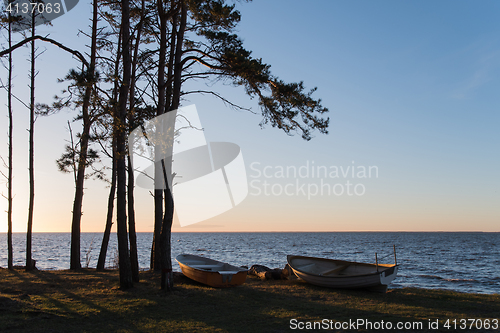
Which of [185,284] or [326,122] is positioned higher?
[326,122]

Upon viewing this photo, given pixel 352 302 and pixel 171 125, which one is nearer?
pixel 352 302

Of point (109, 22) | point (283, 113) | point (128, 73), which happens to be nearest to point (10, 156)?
point (109, 22)

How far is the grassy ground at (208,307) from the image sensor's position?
6.30 m

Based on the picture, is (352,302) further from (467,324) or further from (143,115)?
(143,115)

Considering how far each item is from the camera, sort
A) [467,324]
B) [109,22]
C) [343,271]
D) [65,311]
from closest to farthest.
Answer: [467,324] < [65,311] < [343,271] < [109,22]

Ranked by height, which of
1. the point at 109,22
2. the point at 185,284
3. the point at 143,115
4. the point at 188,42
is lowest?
the point at 185,284

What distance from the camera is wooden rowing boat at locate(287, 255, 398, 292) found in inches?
404

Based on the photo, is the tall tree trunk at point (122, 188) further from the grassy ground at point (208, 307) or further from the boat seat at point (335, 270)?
the boat seat at point (335, 270)

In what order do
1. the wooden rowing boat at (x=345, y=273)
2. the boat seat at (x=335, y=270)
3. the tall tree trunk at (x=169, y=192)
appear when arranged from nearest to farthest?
the tall tree trunk at (x=169, y=192), the wooden rowing boat at (x=345, y=273), the boat seat at (x=335, y=270)

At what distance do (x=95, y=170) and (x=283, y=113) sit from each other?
5.97 meters

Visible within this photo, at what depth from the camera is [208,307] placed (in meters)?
7.98

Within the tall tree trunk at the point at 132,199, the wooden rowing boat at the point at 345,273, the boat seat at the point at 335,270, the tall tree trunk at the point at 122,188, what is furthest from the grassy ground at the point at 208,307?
the boat seat at the point at 335,270

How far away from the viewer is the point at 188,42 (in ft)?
40.5

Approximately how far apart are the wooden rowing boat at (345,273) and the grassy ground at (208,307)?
30 centimetres
